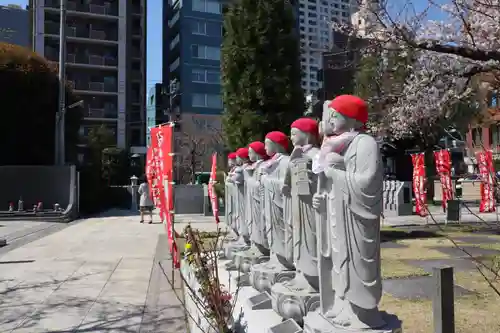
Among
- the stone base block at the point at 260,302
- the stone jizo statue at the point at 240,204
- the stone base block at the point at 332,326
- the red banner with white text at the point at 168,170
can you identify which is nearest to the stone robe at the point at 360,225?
the stone base block at the point at 332,326

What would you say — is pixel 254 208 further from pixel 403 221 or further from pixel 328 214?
pixel 403 221

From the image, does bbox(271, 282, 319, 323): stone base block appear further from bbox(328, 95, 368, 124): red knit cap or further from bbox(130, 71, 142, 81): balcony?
bbox(130, 71, 142, 81): balcony

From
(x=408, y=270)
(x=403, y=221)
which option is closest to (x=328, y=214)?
(x=408, y=270)

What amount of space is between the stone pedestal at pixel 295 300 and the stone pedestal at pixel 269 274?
0.41m

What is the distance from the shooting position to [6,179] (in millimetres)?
20484

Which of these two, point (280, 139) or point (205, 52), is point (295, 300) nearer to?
point (280, 139)

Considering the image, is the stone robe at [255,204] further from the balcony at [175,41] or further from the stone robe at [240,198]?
the balcony at [175,41]

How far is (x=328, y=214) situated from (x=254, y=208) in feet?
9.48

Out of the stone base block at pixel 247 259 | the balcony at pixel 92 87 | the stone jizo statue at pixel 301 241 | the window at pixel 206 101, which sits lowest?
the stone base block at pixel 247 259

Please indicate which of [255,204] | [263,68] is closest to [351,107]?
[255,204]

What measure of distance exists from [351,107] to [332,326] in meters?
1.55

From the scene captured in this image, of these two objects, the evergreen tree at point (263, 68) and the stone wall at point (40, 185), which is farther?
the stone wall at point (40, 185)

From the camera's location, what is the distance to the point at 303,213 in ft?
13.9

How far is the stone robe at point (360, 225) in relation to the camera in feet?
10.1
